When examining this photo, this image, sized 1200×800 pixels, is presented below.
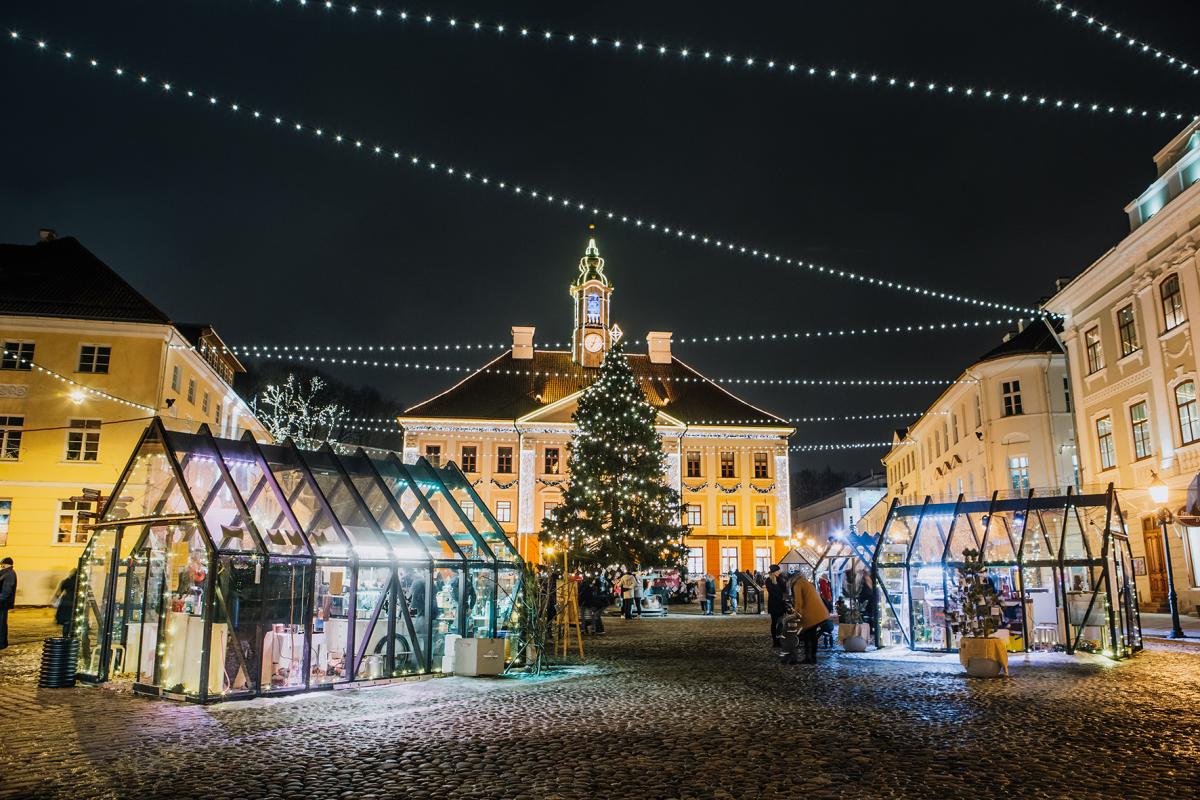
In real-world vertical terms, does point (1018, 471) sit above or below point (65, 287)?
below

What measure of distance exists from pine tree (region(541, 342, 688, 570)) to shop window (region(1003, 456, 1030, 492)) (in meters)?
13.9

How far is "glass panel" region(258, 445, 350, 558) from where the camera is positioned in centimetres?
1228

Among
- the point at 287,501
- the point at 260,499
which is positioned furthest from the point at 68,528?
the point at 287,501

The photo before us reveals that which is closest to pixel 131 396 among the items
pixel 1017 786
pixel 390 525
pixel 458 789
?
pixel 390 525

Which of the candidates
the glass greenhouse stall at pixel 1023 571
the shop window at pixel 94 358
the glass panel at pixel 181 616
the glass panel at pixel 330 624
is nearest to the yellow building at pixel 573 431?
the shop window at pixel 94 358

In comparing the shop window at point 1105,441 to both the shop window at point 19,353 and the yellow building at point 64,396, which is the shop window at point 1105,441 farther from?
the shop window at point 19,353

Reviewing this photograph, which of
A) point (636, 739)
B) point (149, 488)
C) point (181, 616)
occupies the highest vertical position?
point (149, 488)

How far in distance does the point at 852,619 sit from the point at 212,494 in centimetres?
1291

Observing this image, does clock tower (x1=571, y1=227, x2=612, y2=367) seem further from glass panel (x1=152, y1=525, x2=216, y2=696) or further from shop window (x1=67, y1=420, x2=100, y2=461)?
glass panel (x1=152, y1=525, x2=216, y2=696)

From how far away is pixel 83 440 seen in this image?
30281 millimetres

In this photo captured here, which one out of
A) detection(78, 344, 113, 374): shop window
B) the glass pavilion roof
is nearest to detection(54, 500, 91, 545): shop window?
detection(78, 344, 113, 374): shop window

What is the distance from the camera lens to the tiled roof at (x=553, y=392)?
2020 inches

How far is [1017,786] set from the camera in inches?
241

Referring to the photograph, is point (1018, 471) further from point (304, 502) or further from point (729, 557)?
point (304, 502)
